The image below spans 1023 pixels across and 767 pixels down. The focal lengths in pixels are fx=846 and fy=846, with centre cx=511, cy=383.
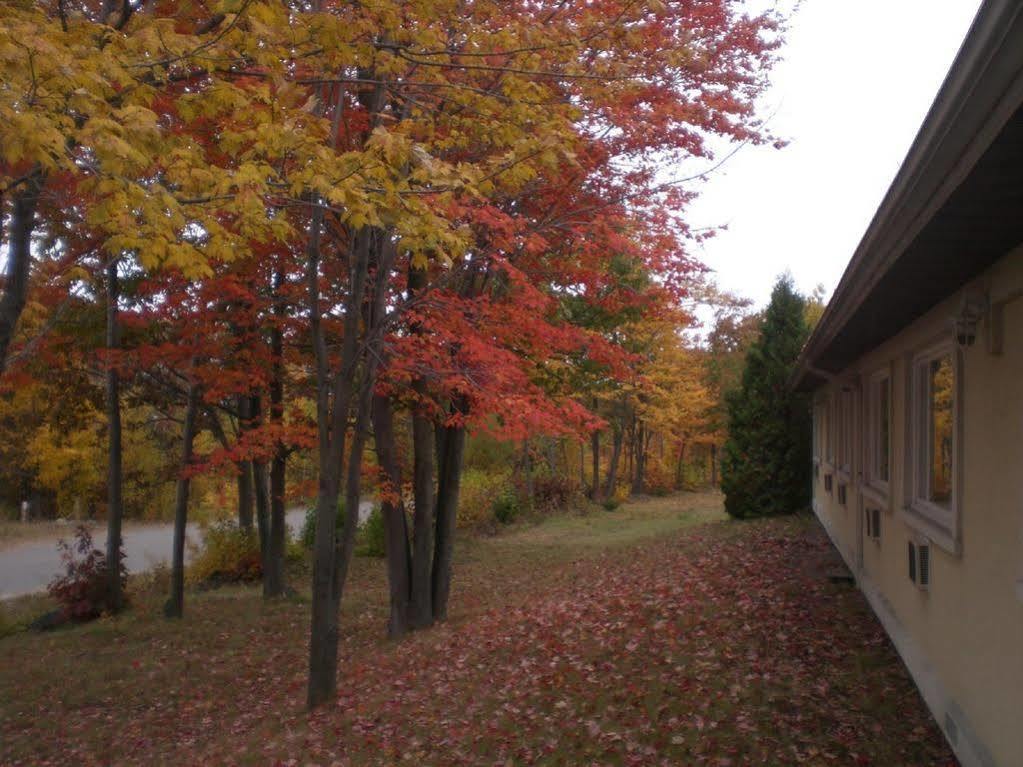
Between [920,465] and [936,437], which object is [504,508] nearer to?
[920,465]

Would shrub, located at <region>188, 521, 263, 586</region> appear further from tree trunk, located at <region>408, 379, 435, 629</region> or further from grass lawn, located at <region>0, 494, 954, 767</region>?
tree trunk, located at <region>408, 379, 435, 629</region>

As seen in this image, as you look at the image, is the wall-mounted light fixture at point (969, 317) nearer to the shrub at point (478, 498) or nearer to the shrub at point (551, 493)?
the shrub at point (478, 498)

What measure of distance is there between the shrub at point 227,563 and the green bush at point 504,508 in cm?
817

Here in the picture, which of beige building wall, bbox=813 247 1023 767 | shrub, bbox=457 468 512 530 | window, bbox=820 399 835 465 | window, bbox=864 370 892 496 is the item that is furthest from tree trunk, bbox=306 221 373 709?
shrub, bbox=457 468 512 530

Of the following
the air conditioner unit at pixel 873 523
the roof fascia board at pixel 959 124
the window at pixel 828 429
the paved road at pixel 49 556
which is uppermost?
the roof fascia board at pixel 959 124

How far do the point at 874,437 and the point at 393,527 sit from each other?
604 cm

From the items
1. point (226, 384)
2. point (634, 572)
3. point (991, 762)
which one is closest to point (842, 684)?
point (991, 762)

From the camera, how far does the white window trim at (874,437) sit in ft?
24.5

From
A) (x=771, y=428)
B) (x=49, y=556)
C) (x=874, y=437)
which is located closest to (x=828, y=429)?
(x=771, y=428)

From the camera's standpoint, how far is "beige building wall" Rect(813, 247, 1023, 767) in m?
3.80

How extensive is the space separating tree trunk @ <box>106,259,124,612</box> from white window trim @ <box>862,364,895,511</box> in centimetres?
1048

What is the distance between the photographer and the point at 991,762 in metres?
4.04

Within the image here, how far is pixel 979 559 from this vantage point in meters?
4.38

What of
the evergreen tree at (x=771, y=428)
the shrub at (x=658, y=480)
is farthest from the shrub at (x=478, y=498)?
the shrub at (x=658, y=480)
